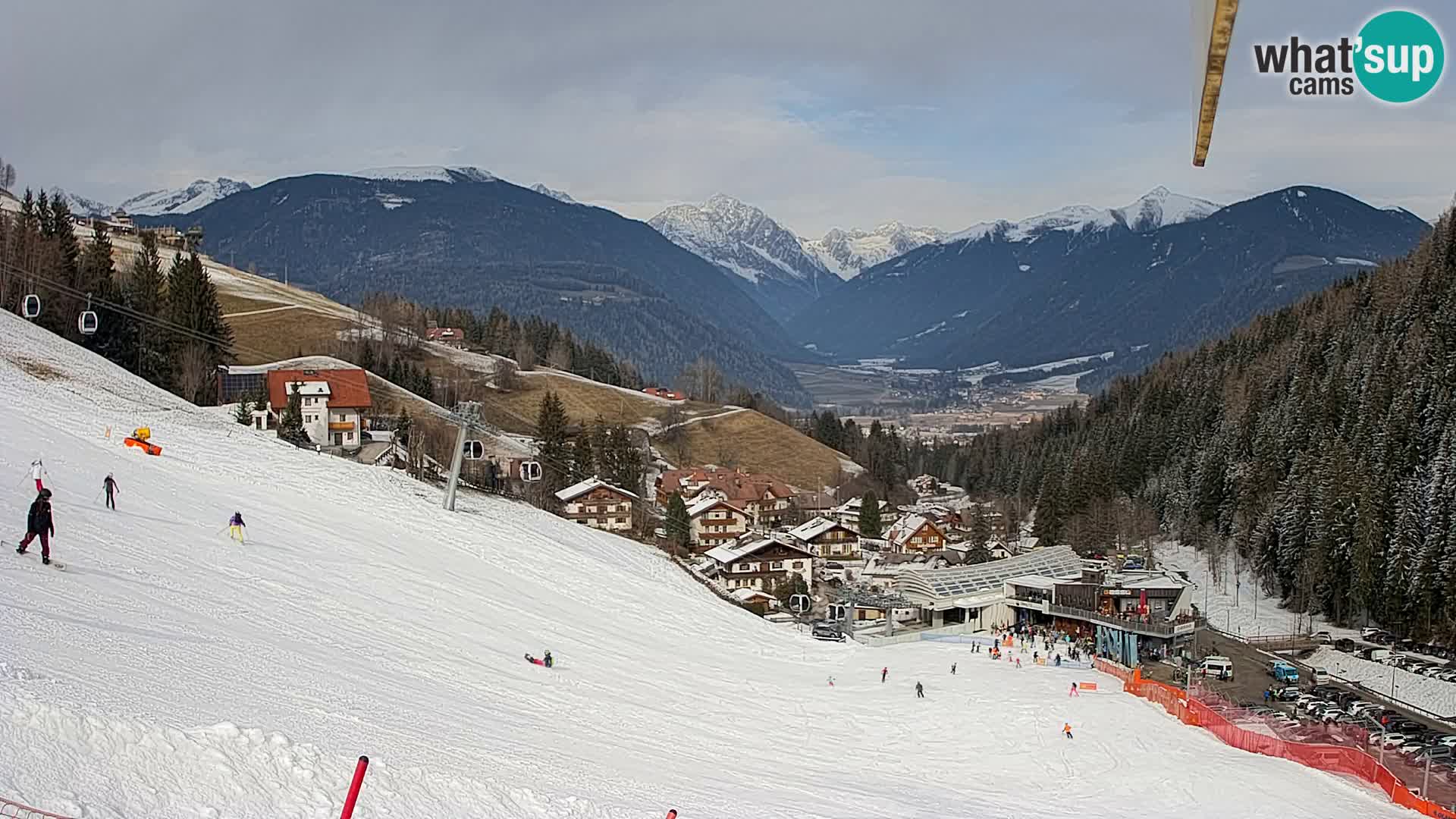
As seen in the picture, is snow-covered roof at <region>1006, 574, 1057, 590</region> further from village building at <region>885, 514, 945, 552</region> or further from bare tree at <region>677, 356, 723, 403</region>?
bare tree at <region>677, 356, 723, 403</region>

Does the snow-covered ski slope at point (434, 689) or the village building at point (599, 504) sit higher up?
the snow-covered ski slope at point (434, 689)

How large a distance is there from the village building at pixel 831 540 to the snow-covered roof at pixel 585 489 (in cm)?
1305

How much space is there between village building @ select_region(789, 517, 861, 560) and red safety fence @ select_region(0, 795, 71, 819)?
73095mm

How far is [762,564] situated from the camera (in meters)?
69.6

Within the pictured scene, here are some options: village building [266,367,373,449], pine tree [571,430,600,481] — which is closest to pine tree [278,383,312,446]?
village building [266,367,373,449]

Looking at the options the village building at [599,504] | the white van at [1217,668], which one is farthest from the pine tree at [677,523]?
the white van at [1217,668]

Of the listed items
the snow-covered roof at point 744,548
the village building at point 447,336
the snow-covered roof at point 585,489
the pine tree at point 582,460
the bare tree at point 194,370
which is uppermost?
the village building at point 447,336

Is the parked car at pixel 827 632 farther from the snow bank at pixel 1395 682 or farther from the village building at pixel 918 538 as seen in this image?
the village building at pixel 918 538

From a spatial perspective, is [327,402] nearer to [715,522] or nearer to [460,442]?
[715,522]

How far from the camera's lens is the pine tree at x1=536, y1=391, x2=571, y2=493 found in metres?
80.2

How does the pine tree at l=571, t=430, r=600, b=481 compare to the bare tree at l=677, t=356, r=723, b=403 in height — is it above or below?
below

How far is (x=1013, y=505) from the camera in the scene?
340 ft

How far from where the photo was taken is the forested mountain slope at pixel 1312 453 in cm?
5378

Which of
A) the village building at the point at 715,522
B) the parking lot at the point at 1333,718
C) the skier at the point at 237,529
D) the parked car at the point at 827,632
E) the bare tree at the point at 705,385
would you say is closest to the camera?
the parking lot at the point at 1333,718
